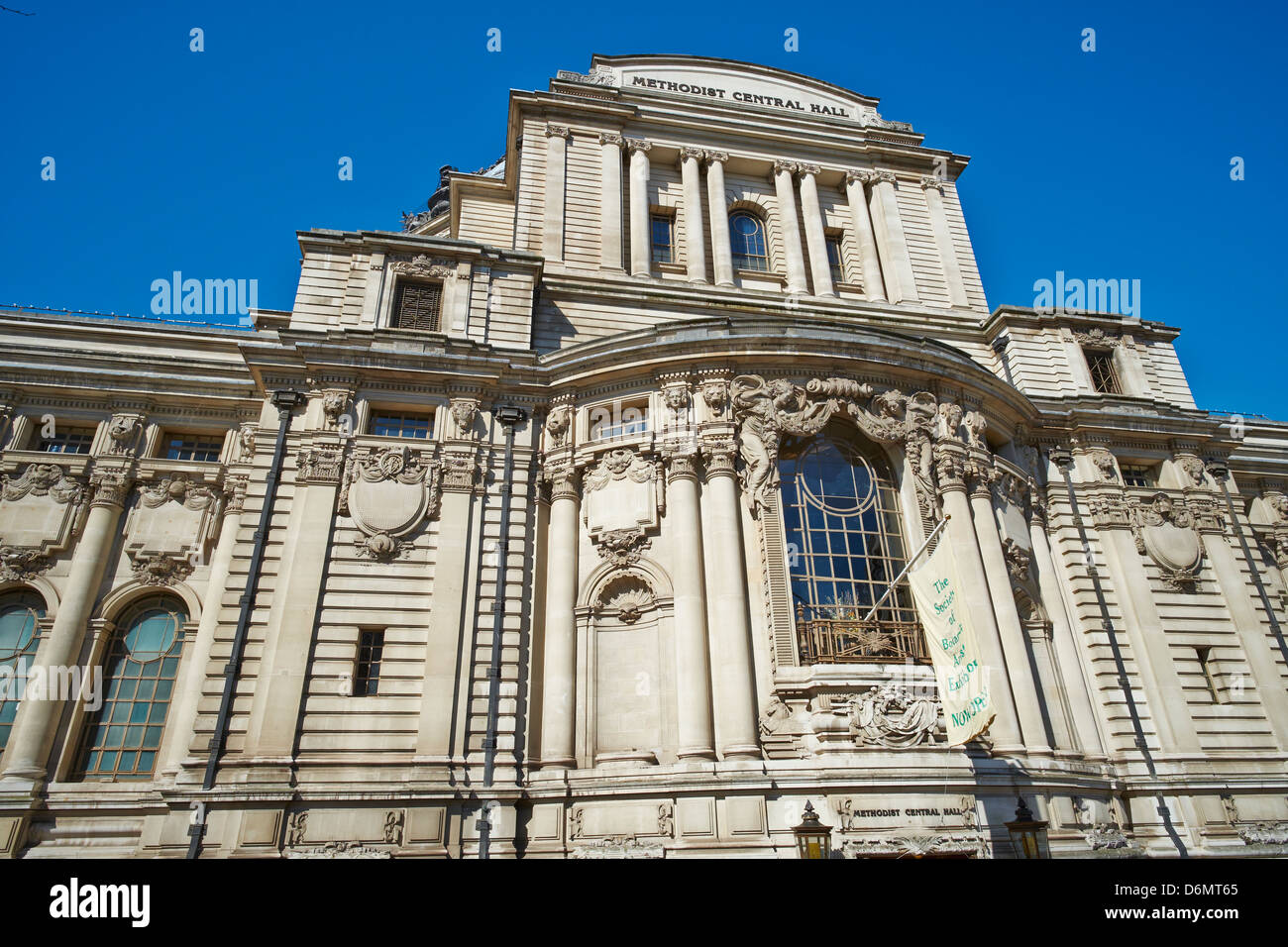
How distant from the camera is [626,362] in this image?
21953 millimetres

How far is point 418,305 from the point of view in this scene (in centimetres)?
2427

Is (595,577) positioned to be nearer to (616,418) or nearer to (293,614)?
(616,418)

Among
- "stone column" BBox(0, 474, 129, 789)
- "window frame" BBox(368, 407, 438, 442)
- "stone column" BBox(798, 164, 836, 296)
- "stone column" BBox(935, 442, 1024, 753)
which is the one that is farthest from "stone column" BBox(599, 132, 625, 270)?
"stone column" BBox(0, 474, 129, 789)

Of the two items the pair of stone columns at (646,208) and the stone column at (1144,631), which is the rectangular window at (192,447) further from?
the stone column at (1144,631)

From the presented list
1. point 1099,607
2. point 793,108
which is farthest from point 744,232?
point 1099,607

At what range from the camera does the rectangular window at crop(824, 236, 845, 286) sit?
33.1 meters

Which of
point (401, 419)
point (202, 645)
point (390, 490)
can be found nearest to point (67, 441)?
point (202, 645)

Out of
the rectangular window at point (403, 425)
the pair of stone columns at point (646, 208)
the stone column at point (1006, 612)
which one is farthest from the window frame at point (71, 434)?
the stone column at point (1006, 612)

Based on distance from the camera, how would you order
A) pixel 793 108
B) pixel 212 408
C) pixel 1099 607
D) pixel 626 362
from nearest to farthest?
1. pixel 626 362
2. pixel 1099 607
3. pixel 212 408
4. pixel 793 108

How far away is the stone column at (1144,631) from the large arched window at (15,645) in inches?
1262

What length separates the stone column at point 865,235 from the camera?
31844 mm

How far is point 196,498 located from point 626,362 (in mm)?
14148
